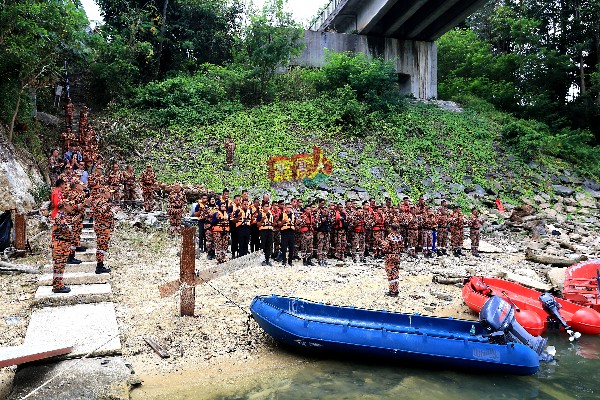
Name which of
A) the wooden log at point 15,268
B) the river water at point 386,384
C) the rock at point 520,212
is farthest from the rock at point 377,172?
the wooden log at point 15,268

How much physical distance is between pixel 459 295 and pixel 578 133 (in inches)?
823

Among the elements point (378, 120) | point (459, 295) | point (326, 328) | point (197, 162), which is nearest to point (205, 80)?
point (197, 162)

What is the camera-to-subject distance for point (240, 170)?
20.0 metres

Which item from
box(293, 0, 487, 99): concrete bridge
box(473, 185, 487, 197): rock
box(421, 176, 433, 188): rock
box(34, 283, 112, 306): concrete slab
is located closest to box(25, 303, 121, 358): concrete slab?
box(34, 283, 112, 306): concrete slab

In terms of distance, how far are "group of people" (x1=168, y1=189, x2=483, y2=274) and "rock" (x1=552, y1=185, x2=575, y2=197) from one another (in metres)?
9.75

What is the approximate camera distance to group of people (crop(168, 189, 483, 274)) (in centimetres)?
1203

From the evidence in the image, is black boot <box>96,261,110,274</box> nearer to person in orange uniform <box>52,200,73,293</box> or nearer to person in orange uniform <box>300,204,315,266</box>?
person in orange uniform <box>52,200,73,293</box>

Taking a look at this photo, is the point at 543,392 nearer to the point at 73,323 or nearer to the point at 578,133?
the point at 73,323

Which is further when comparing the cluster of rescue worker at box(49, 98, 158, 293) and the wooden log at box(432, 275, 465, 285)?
the wooden log at box(432, 275, 465, 285)

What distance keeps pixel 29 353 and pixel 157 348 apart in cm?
190

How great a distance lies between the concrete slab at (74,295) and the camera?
7746 millimetres

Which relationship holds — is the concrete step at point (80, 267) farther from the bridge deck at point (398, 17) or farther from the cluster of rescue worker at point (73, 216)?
the bridge deck at point (398, 17)

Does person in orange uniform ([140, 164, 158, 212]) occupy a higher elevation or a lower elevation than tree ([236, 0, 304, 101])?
lower

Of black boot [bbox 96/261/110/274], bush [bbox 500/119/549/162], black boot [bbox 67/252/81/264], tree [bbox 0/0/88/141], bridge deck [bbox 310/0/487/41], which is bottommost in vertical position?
black boot [bbox 96/261/110/274]
